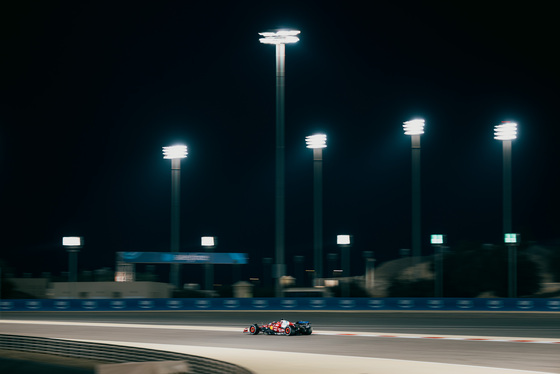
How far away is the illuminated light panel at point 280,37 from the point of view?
45.2 metres

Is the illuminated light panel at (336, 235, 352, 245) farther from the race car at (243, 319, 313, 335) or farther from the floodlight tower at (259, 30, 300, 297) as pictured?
the race car at (243, 319, 313, 335)

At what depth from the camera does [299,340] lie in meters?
25.6

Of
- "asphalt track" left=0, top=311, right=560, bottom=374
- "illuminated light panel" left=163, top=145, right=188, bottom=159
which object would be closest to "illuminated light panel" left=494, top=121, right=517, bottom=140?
"asphalt track" left=0, top=311, right=560, bottom=374

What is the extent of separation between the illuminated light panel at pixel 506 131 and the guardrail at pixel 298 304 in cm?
1418

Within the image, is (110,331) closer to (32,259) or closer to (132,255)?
(132,255)

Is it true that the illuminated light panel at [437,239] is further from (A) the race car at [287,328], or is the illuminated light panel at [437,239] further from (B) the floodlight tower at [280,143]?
(A) the race car at [287,328]

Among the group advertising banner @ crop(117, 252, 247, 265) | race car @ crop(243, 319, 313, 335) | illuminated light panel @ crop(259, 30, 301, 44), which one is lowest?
race car @ crop(243, 319, 313, 335)

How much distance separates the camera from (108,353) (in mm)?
19469

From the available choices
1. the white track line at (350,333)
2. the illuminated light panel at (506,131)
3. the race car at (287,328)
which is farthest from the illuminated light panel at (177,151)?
→ the race car at (287,328)

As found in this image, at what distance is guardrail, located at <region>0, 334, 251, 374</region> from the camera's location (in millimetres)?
16042

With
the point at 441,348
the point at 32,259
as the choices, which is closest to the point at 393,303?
the point at 441,348

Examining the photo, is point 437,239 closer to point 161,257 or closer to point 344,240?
point 344,240

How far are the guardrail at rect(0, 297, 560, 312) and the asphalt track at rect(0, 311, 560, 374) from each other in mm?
1661

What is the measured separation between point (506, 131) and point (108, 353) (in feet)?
132
